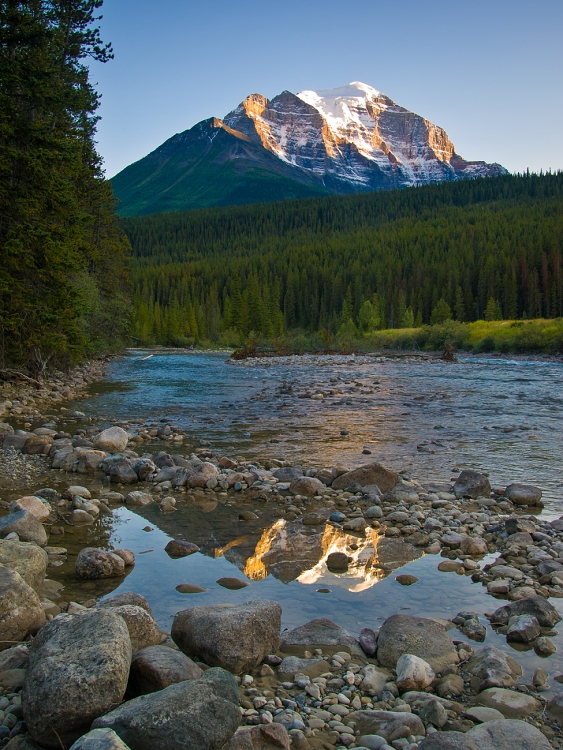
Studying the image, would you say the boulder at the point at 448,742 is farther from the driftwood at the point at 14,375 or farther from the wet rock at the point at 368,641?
the driftwood at the point at 14,375

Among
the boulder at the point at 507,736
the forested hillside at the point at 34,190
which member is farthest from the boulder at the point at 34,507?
the forested hillside at the point at 34,190

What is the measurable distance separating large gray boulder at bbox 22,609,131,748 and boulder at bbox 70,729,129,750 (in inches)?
18.3

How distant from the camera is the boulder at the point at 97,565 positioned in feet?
20.6

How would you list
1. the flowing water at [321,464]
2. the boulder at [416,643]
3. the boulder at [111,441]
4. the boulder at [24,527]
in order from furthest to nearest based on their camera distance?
1. the boulder at [111,441]
2. the boulder at [24,527]
3. the flowing water at [321,464]
4. the boulder at [416,643]

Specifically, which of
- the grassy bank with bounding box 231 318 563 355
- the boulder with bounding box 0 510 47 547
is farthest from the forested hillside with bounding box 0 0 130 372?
the grassy bank with bounding box 231 318 563 355

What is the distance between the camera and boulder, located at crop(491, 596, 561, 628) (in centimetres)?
524

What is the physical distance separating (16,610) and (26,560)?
1.05 meters

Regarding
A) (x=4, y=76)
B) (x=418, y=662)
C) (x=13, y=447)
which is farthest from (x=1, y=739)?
(x=4, y=76)

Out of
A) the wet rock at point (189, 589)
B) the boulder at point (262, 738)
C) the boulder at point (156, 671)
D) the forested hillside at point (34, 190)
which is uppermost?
the forested hillside at point (34, 190)

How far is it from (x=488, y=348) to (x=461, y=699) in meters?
61.0

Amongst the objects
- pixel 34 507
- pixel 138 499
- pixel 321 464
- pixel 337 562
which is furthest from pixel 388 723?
pixel 321 464

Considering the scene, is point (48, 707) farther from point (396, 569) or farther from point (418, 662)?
point (396, 569)

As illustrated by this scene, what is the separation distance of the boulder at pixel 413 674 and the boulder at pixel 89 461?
8298 mm

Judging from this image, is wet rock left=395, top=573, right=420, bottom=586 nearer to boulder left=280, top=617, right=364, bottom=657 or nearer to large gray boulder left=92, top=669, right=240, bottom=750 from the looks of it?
boulder left=280, top=617, right=364, bottom=657
